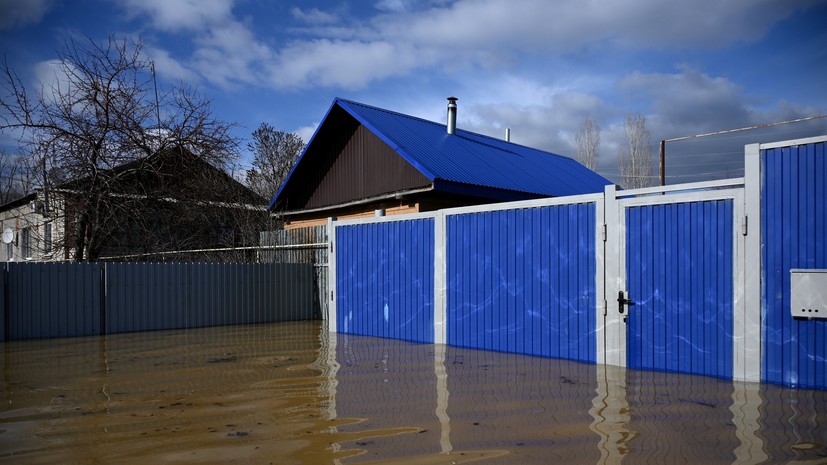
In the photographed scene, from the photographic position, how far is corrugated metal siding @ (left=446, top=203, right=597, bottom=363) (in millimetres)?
8500

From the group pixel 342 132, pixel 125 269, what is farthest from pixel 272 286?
pixel 342 132

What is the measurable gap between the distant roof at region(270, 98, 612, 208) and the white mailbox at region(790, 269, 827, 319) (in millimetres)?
7666

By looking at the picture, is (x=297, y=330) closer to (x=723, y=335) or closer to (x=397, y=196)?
(x=397, y=196)

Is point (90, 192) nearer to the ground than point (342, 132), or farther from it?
nearer to the ground

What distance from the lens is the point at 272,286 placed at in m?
14.2

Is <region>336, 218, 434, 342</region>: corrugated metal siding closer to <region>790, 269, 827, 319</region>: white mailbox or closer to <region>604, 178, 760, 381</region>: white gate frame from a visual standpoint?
<region>604, 178, 760, 381</region>: white gate frame

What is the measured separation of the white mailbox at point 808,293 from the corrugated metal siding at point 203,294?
10.4 meters

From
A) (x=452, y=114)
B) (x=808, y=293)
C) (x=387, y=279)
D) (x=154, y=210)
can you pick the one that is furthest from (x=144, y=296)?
(x=808, y=293)

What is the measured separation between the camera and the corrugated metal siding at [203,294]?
40.5 ft

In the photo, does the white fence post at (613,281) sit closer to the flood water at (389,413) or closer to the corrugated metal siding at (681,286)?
the corrugated metal siding at (681,286)

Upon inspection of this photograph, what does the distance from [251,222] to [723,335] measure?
16213mm

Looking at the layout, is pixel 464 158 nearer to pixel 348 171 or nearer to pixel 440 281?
pixel 348 171

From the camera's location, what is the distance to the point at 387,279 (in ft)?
37.5

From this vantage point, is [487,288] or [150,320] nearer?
[487,288]
